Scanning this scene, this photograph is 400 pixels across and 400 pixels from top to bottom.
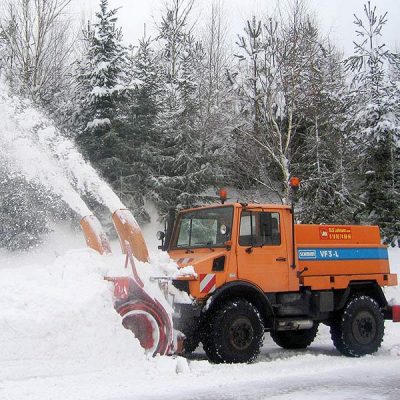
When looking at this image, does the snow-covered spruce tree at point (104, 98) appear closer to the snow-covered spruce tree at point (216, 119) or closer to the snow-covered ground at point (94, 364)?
the snow-covered spruce tree at point (216, 119)

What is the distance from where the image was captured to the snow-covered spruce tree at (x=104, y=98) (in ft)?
73.3

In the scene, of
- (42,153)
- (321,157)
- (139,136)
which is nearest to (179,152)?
(139,136)

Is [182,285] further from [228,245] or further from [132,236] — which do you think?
[132,236]

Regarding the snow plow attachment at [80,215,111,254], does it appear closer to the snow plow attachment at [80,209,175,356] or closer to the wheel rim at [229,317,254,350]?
the snow plow attachment at [80,209,175,356]

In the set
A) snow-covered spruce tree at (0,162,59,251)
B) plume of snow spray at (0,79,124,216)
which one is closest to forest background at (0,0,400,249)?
snow-covered spruce tree at (0,162,59,251)

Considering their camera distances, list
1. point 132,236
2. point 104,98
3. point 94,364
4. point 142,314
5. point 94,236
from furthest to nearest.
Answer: point 104,98 < point 94,236 < point 132,236 < point 142,314 < point 94,364

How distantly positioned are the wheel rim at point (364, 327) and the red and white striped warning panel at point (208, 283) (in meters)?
2.90

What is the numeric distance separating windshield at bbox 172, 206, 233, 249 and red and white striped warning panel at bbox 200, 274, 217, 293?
0.57 metres

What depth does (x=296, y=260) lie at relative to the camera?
349 inches

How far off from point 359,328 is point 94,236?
15.3 feet

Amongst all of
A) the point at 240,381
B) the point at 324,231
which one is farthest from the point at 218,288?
the point at 324,231

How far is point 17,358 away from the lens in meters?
6.34

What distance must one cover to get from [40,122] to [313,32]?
17.5 m

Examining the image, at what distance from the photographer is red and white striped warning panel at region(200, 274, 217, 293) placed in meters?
7.84
